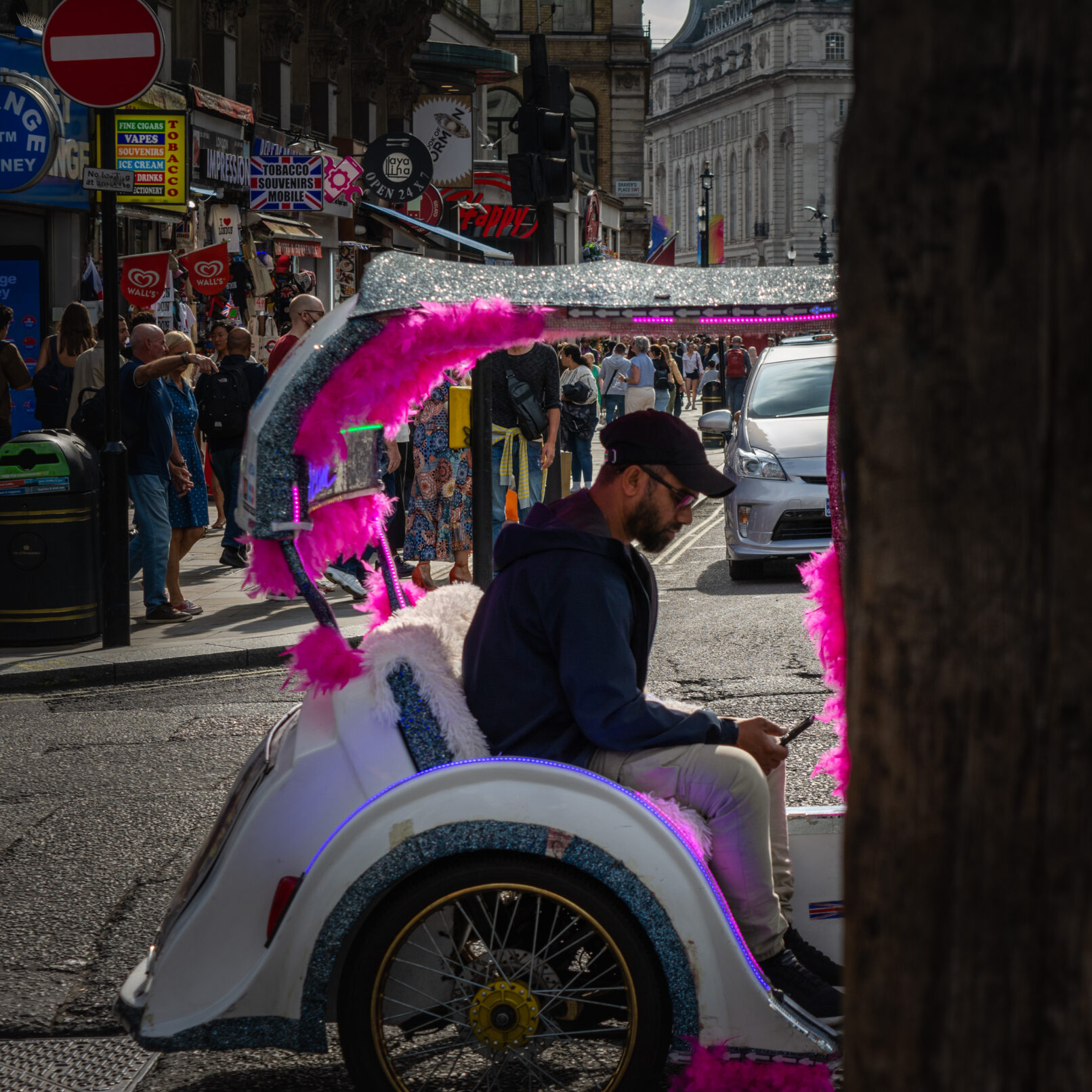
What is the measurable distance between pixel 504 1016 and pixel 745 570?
28.7 feet

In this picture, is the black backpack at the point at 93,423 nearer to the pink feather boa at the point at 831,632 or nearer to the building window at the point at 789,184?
the pink feather boa at the point at 831,632

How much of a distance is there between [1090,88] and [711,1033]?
2.08 meters

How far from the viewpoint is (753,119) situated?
476 ft

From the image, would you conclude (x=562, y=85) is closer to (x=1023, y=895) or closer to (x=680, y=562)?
(x=680, y=562)

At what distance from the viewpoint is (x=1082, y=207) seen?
1356 millimetres

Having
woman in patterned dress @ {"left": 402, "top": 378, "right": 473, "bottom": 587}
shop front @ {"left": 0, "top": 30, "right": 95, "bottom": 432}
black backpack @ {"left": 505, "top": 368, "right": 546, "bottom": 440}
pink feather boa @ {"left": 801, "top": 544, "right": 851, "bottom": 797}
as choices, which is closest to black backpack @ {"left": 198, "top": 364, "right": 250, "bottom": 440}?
woman in patterned dress @ {"left": 402, "top": 378, "right": 473, "bottom": 587}

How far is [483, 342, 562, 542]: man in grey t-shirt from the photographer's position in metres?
9.91

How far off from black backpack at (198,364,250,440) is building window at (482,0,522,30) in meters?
58.4

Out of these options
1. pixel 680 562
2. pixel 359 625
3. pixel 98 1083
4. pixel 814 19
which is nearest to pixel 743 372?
pixel 680 562

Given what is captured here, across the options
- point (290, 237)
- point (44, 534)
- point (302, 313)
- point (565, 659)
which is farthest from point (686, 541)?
point (565, 659)

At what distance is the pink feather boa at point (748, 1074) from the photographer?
9.53ft

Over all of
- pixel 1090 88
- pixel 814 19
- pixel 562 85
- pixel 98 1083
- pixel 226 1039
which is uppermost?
pixel 814 19

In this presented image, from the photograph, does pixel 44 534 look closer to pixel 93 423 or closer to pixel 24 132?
pixel 93 423

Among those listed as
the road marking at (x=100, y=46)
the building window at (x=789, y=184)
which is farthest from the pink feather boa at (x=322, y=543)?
the building window at (x=789, y=184)
